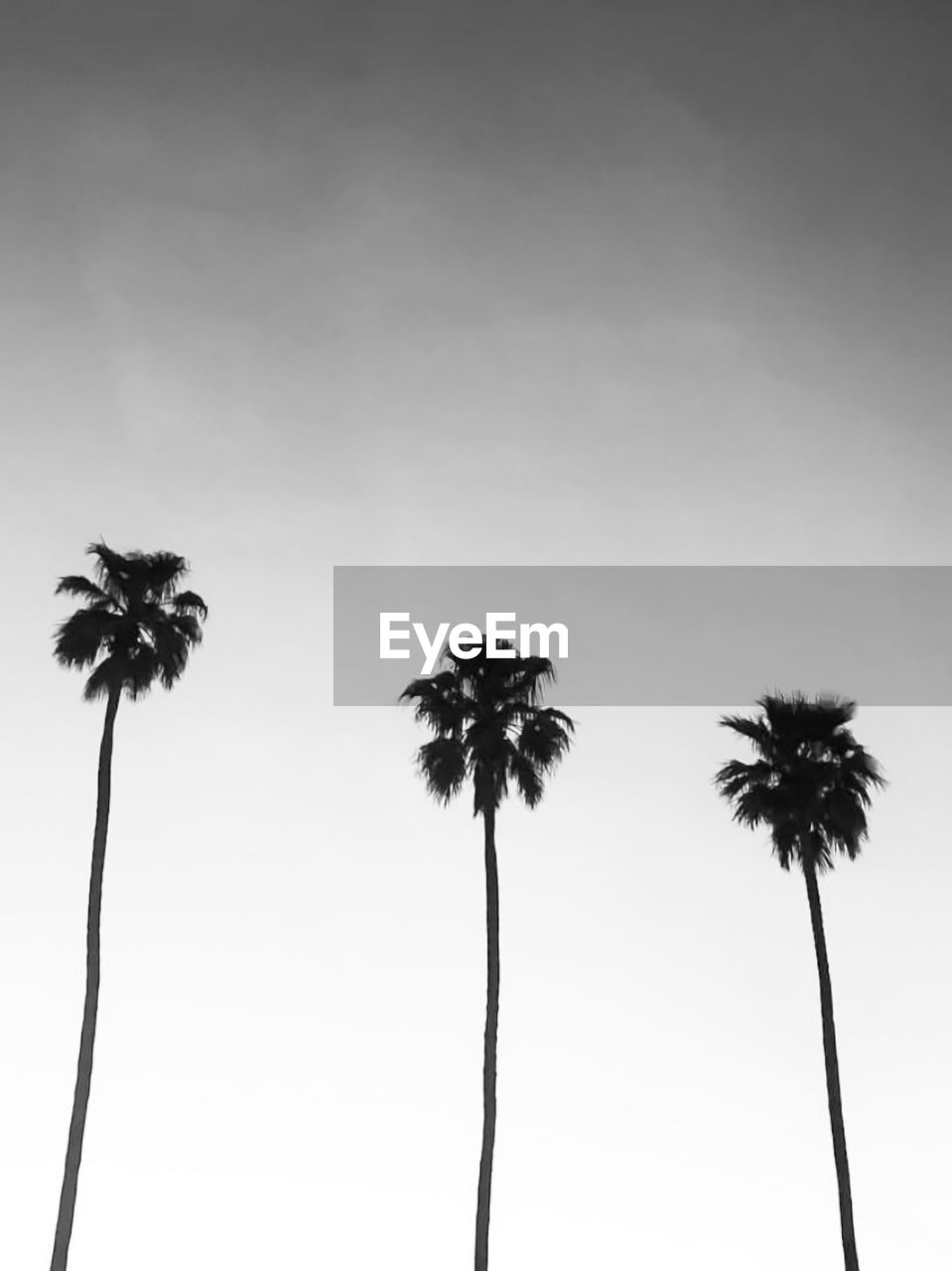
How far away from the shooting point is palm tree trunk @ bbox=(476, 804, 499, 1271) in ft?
82.2

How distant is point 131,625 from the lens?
2917 centimetres

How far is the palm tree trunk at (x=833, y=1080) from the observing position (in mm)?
26016

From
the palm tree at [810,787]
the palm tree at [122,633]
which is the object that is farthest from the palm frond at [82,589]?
the palm tree at [810,787]

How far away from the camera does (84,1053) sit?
25.1 meters

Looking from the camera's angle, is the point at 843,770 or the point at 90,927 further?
the point at 843,770

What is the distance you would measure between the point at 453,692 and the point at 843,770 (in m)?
9.12

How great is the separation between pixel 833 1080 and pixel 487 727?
10549 millimetres

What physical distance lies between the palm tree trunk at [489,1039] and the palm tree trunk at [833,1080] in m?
6.97

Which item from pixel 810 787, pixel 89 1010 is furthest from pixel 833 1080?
pixel 89 1010

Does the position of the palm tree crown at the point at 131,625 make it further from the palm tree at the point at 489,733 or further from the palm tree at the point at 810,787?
the palm tree at the point at 810,787

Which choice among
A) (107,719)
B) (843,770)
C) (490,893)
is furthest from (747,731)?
(107,719)

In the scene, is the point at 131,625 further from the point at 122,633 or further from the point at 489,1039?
the point at 489,1039

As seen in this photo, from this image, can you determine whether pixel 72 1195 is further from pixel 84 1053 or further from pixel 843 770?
pixel 843 770

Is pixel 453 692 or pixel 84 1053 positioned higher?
pixel 453 692
